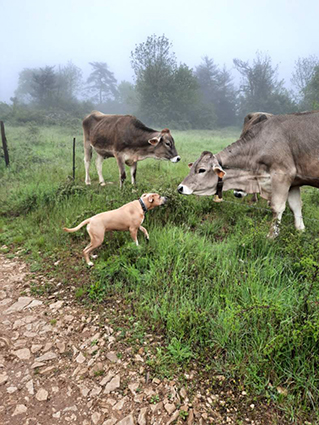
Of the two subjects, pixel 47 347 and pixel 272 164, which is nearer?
pixel 47 347

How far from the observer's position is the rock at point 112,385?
253 centimetres

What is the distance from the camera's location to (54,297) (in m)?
3.85

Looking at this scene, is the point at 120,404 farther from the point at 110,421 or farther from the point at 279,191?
the point at 279,191

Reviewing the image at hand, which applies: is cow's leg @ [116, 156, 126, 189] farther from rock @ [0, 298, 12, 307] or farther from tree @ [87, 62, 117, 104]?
tree @ [87, 62, 117, 104]

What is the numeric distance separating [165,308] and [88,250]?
1.55 metres

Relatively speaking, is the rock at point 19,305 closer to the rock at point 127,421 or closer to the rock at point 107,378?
the rock at point 107,378

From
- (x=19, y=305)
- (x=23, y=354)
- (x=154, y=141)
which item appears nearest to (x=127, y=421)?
(x=23, y=354)

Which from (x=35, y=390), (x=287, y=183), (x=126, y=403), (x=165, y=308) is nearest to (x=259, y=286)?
(x=165, y=308)

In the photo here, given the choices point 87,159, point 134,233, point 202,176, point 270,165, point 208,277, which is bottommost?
point 208,277

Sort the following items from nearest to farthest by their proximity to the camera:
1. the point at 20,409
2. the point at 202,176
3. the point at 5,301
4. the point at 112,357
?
the point at 20,409, the point at 112,357, the point at 5,301, the point at 202,176

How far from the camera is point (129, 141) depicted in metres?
7.82

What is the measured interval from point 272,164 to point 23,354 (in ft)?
15.1

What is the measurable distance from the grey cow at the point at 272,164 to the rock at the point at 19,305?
316cm

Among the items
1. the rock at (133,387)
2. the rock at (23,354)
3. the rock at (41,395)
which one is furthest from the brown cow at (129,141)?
the rock at (41,395)
